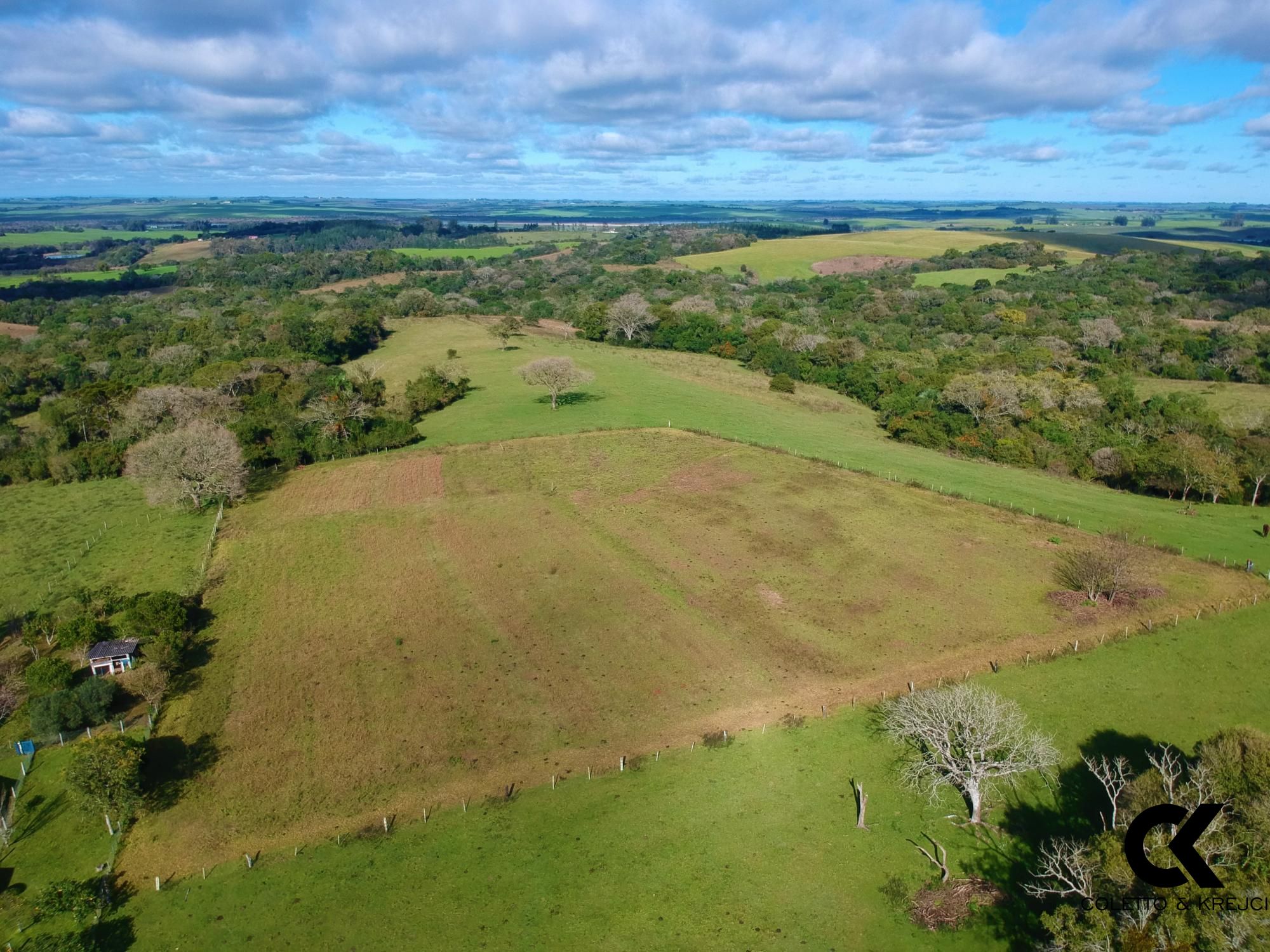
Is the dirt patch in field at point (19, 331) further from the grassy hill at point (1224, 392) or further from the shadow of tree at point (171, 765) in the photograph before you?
the grassy hill at point (1224, 392)

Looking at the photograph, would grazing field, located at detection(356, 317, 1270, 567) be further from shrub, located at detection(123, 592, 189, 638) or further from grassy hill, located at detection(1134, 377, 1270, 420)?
shrub, located at detection(123, 592, 189, 638)

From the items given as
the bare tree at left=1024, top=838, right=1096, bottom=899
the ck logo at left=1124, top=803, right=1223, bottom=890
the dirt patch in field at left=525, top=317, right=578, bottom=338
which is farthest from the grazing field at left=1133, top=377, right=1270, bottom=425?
the dirt patch in field at left=525, top=317, right=578, bottom=338

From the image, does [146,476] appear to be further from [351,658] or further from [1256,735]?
[1256,735]

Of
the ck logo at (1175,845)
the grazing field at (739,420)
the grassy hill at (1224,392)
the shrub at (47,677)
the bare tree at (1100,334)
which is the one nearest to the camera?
the ck logo at (1175,845)

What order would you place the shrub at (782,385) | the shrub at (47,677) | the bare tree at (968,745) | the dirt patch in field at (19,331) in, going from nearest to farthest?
the bare tree at (968,745) < the shrub at (47,677) < the shrub at (782,385) < the dirt patch in field at (19,331)

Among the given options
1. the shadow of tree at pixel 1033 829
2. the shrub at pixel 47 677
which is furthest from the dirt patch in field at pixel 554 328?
the shadow of tree at pixel 1033 829

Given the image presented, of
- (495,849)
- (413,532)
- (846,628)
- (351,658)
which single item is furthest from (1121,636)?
(413,532)

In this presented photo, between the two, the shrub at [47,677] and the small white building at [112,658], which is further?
the small white building at [112,658]

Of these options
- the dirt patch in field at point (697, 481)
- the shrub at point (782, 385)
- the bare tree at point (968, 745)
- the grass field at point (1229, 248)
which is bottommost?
the shrub at point (782, 385)

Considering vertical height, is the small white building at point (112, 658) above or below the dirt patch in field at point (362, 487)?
above
